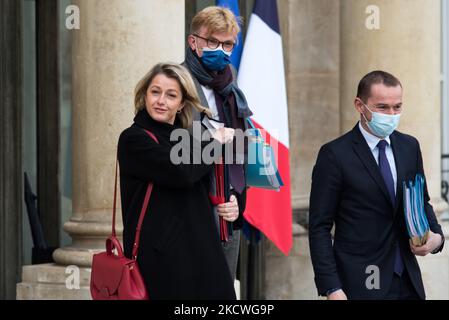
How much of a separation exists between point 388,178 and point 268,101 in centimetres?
375

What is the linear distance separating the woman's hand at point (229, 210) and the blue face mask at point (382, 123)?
2.49 ft

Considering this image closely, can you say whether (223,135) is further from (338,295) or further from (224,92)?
(338,295)

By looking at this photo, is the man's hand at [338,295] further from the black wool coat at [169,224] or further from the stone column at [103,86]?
the stone column at [103,86]

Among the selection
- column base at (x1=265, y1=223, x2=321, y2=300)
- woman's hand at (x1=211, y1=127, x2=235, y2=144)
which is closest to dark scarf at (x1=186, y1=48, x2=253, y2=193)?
woman's hand at (x1=211, y1=127, x2=235, y2=144)

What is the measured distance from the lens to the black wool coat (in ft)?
15.0

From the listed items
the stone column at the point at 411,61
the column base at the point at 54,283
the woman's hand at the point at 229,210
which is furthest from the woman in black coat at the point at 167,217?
the stone column at the point at 411,61

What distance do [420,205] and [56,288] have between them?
3.55 metres

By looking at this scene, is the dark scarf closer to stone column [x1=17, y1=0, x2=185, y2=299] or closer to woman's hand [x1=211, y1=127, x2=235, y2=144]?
woman's hand [x1=211, y1=127, x2=235, y2=144]

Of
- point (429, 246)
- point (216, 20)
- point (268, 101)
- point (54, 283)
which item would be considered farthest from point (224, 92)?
point (268, 101)

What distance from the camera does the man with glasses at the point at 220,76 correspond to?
212 inches

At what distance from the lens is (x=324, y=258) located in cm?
511

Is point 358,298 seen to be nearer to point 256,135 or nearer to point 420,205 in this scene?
point 420,205

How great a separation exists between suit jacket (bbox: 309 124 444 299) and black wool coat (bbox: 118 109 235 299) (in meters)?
Result: 0.64

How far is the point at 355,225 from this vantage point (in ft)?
16.9
